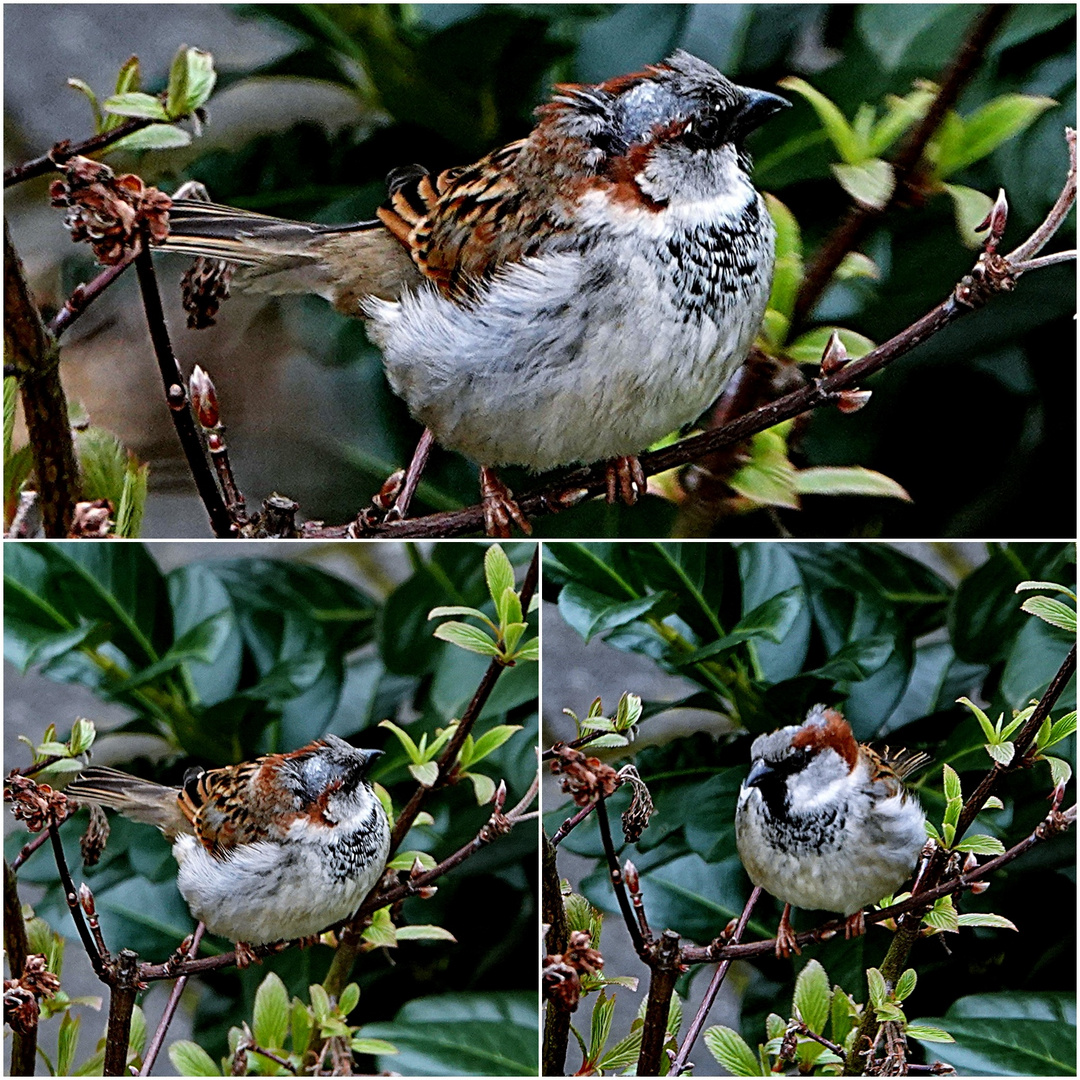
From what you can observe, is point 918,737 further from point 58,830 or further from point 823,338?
point 58,830

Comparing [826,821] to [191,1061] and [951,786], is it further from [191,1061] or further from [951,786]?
[191,1061]

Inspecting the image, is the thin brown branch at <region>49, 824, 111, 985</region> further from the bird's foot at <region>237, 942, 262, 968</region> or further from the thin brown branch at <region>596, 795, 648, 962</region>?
the thin brown branch at <region>596, 795, 648, 962</region>

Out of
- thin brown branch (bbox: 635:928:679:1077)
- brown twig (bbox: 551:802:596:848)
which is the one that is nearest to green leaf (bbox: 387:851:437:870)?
brown twig (bbox: 551:802:596:848)

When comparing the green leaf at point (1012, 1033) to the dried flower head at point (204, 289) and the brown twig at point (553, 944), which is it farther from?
the dried flower head at point (204, 289)

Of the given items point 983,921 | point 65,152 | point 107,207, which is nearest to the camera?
point 107,207

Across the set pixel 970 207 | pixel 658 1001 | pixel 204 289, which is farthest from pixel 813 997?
pixel 204 289

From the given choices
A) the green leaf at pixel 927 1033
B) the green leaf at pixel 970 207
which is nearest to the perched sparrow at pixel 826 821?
the green leaf at pixel 927 1033
